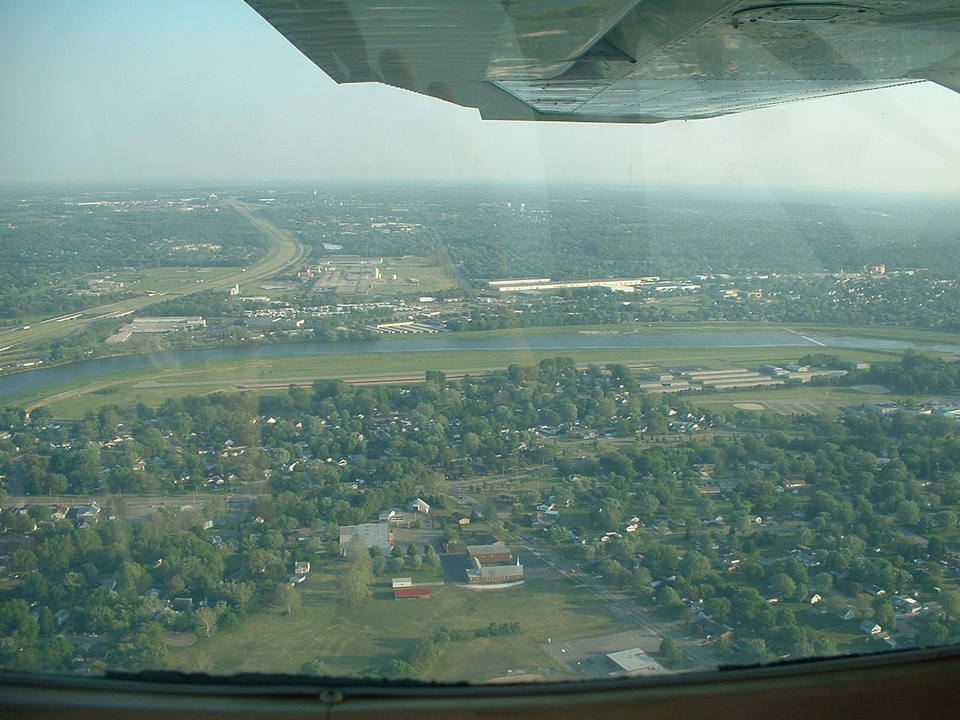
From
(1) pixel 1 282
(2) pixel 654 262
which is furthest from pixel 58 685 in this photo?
(2) pixel 654 262

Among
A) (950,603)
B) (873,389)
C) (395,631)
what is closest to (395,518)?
(395,631)

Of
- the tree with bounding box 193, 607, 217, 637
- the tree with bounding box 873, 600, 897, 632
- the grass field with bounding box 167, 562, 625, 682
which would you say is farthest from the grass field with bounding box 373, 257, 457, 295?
the tree with bounding box 873, 600, 897, 632

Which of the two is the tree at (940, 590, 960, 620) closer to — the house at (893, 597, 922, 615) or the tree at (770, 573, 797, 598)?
the house at (893, 597, 922, 615)

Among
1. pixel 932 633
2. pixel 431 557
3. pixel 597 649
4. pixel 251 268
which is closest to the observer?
pixel 597 649

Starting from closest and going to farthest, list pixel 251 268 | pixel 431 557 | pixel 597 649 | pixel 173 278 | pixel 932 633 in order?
pixel 597 649 → pixel 932 633 → pixel 431 557 → pixel 173 278 → pixel 251 268

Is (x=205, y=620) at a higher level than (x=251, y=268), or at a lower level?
lower

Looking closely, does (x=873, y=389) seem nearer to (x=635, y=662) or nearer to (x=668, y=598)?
(x=668, y=598)
